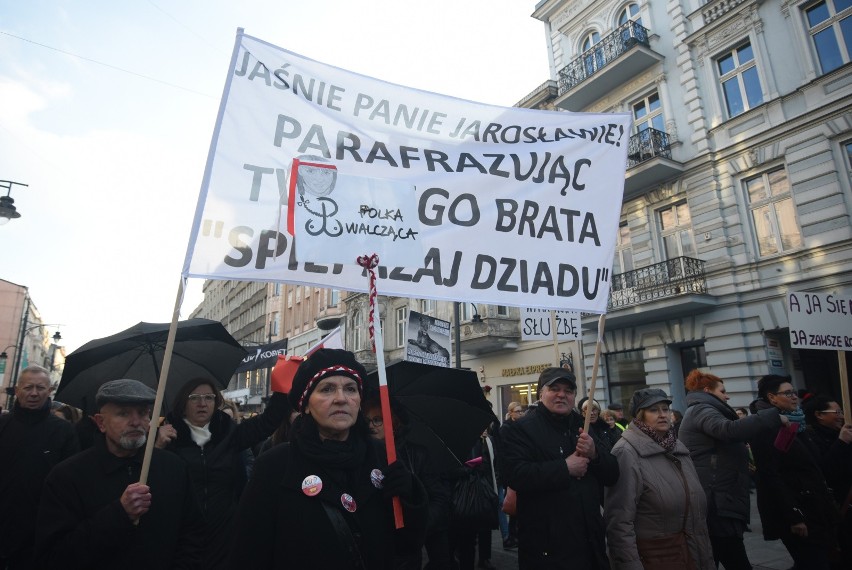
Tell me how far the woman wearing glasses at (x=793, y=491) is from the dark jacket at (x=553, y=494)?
1.83 metres

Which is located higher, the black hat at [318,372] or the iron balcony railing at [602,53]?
the iron balcony railing at [602,53]

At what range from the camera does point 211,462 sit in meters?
3.49

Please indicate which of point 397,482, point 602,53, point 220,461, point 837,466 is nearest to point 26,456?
point 220,461

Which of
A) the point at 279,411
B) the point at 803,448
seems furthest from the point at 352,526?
the point at 803,448

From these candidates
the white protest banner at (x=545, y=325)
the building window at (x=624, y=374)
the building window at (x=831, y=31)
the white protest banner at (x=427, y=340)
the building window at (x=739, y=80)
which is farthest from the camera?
the building window at (x=624, y=374)

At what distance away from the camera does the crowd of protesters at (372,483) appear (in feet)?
6.75

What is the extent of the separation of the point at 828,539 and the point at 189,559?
460cm

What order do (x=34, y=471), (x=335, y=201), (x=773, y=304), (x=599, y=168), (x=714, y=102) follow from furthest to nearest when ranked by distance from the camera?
(x=714, y=102)
(x=773, y=304)
(x=599, y=168)
(x=34, y=471)
(x=335, y=201)

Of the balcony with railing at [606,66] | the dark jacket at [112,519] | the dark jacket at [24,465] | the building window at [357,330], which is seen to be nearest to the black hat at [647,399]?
the dark jacket at [112,519]

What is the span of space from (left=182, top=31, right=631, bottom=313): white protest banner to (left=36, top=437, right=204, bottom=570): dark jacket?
1.02 metres

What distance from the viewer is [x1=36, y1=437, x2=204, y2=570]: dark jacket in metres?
2.28

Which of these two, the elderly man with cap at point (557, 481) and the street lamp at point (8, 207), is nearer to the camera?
the elderly man with cap at point (557, 481)

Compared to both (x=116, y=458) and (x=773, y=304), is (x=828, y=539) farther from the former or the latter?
(x=773, y=304)

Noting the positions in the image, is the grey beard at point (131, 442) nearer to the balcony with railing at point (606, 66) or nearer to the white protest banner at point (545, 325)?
the white protest banner at point (545, 325)
